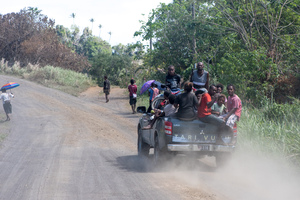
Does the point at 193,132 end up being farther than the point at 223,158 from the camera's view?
No

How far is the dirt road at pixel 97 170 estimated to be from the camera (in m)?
7.31

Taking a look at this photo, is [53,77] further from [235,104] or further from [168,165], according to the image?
[168,165]

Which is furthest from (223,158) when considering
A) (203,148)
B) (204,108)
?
(204,108)

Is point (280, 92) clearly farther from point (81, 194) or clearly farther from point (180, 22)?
point (81, 194)

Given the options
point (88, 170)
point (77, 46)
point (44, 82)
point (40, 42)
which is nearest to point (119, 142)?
point (88, 170)

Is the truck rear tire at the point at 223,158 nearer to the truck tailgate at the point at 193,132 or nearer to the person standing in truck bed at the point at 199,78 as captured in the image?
the truck tailgate at the point at 193,132

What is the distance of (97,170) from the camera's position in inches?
375

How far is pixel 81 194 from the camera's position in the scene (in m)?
7.15

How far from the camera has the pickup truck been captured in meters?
9.22

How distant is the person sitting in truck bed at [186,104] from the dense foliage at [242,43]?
9.07m

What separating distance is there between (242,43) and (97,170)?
15638 millimetres

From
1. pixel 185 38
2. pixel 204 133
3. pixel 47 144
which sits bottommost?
pixel 47 144

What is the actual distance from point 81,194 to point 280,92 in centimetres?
1533

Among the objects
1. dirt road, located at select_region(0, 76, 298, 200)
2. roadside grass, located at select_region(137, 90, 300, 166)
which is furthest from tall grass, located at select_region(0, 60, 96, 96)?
roadside grass, located at select_region(137, 90, 300, 166)
